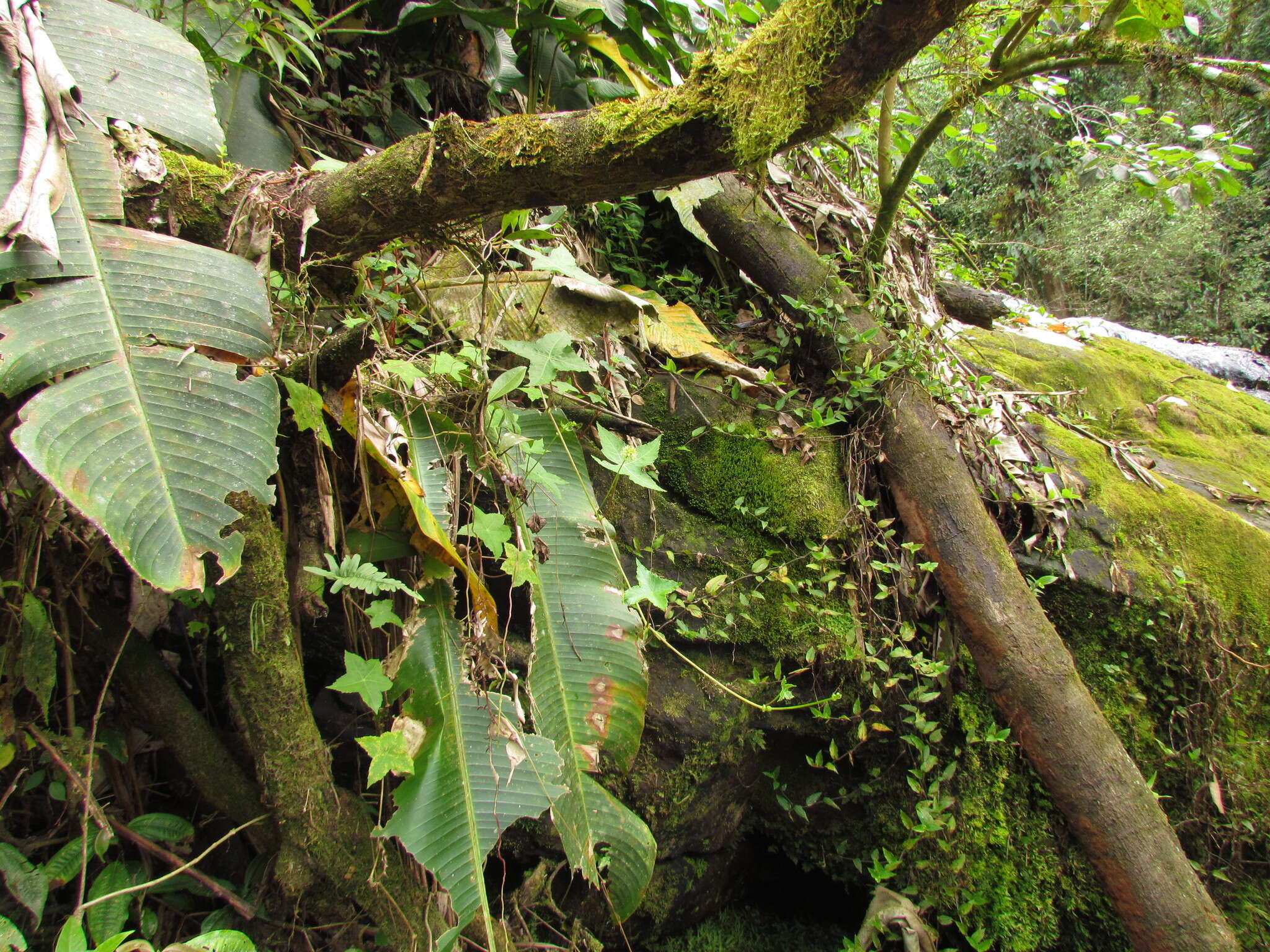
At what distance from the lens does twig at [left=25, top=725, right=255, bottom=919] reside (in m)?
1.40

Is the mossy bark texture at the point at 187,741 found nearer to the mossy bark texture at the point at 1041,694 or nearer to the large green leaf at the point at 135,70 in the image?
the large green leaf at the point at 135,70

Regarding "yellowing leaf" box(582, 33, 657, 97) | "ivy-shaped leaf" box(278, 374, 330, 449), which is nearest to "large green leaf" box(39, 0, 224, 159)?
"ivy-shaped leaf" box(278, 374, 330, 449)

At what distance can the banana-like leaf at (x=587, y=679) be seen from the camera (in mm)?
1484

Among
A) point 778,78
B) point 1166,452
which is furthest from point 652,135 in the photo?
point 1166,452

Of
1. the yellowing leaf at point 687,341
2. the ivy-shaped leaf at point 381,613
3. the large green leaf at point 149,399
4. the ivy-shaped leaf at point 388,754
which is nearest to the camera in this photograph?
the large green leaf at point 149,399

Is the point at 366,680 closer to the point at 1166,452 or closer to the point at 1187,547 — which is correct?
the point at 1187,547

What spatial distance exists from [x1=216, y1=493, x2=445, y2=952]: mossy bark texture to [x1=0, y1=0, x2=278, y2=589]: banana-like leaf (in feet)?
0.76

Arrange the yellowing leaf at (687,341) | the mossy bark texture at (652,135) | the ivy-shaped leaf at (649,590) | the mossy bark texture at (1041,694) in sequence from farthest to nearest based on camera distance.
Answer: the yellowing leaf at (687,341) → the mossy bark texture at (1041,694) → the ivy-shaped leaf at (649,590) → the mossy bark texture at (652,135)

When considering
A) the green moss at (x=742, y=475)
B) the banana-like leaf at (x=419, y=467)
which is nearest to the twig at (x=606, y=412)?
the green moss at (x=742, y=475)

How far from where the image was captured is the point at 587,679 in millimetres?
1538

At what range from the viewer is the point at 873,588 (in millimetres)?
2141

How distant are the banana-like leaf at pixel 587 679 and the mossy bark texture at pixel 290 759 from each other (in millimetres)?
421

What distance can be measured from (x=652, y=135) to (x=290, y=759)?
143 centimetres

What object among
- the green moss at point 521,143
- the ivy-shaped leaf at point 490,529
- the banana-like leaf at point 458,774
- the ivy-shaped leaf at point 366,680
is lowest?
the banana-like leaf at point 458,774
